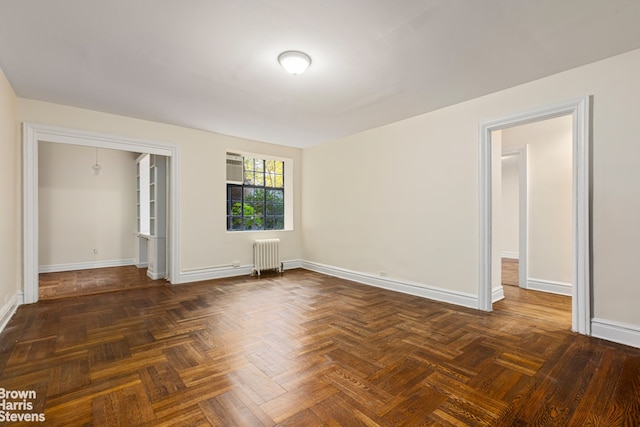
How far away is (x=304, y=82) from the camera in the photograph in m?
3.11

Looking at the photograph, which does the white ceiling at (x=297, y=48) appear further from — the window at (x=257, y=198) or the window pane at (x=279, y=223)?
the window pane at (x=279, y=223)

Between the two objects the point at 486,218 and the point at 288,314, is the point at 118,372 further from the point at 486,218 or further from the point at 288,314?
the point at 486,218

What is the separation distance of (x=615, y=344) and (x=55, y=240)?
27.9 ft

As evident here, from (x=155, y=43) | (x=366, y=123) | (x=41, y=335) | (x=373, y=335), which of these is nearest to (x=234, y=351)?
(x=373, y=335)

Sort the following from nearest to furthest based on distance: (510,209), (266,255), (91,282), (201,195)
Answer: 1. (91,282)
2. (201,195)
3. (266,255)
4. (510,209)

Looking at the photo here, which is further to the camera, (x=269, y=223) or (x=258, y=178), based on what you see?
(x=269, y=223)

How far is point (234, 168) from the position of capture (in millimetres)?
5727

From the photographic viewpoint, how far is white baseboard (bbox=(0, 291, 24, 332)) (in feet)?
9.62

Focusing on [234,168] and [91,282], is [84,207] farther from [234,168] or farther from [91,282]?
[234,168]

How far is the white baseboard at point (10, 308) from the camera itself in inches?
115

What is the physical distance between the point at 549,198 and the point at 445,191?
6.04ft

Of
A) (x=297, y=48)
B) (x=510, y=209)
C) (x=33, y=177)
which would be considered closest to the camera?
(x=297, y=48)

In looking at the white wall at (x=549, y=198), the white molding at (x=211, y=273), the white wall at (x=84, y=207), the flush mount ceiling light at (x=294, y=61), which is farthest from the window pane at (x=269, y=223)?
the white wall at (x=549, y=198)

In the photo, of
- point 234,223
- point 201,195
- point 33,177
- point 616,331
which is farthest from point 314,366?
point 33,177
